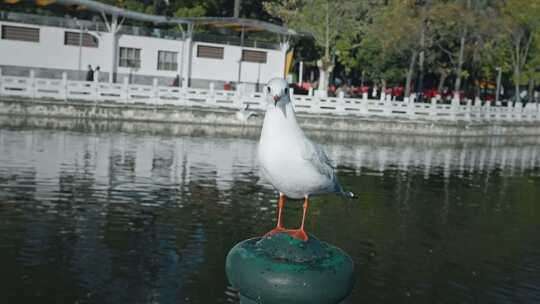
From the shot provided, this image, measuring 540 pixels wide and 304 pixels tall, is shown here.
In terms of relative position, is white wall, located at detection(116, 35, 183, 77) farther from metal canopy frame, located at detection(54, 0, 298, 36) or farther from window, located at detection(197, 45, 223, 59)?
window, located at detection(197, 45, 223, 59)

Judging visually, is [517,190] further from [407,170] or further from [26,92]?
[26,92]

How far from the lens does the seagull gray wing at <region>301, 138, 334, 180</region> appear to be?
14.8 feet

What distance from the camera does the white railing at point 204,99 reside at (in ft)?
106

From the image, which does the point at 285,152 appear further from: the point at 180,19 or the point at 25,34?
the point at 180,19

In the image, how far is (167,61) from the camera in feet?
145

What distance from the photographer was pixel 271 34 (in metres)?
50.6

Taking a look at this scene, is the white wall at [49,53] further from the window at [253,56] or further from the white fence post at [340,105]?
the white fence post at [340,105]

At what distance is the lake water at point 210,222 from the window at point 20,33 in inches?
655

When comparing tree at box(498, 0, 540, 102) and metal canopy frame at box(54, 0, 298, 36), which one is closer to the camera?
metal canopy frame at box(54, 0, 298, 36)

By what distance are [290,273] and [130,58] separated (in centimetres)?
4066

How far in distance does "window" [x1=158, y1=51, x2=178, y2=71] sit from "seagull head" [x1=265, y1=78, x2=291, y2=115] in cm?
4045

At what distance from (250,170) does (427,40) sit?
28.1 metres

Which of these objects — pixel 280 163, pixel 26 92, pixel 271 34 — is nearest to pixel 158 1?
pixel 271 34

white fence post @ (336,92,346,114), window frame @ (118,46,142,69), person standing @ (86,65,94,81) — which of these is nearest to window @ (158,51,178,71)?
window frame @ (118,46,142,69)
